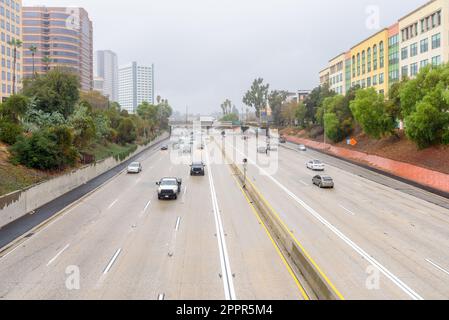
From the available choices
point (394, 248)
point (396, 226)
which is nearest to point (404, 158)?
point (396, 226)

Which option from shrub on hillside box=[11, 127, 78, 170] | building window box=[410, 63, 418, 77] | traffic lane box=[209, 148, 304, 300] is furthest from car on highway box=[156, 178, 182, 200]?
building window box=[410, 63, 418, 77]

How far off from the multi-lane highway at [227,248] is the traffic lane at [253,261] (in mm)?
50

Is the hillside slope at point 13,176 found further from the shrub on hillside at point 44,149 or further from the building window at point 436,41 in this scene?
the building window at point 436,41

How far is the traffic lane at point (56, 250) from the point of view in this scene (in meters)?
15.6

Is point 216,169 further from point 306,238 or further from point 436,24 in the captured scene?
point 436,24

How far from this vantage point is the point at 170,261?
18.2 metres

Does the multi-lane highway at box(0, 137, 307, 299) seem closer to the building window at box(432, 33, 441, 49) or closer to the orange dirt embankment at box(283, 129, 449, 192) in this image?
the orange dirt embankment at box(283, 129, 449, 192)

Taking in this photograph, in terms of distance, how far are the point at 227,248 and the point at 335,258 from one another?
5.13m

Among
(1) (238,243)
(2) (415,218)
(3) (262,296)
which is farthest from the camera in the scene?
(2) (415,218)

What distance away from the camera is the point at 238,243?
69.2 feet

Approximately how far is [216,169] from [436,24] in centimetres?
3908

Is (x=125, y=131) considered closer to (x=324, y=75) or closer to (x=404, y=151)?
(x=404, y=151)

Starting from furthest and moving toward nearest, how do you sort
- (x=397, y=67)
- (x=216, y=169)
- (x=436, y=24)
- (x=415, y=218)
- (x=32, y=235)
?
(x=397, y=67)
(x=436, y=24)
(x=216, y=169)
(x=415, y=218)
(x=32, y=235)
